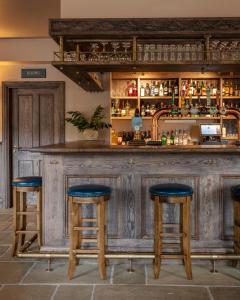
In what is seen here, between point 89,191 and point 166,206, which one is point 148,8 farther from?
point 89,191

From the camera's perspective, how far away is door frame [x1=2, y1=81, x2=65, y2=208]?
6.59 m

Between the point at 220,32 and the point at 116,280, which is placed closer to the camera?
the point at 116,280

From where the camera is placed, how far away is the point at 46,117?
6.70 meters

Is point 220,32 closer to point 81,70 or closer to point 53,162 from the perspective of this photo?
point 81,70

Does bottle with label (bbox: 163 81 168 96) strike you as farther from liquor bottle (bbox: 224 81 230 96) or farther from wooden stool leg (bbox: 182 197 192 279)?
wooden stool leg (bbox: 182 197 192 279)

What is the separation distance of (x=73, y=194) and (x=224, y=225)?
4.92ft

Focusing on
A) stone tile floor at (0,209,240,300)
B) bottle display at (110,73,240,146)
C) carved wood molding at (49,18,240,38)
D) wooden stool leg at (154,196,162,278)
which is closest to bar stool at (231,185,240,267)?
stone tile floor at (0,209,240,300)

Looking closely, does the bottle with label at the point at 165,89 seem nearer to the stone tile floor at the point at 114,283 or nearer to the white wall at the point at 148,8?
the white wall at the point at 148,8

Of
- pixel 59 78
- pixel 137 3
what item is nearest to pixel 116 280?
pixel 137 3

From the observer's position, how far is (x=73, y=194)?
3.21 m

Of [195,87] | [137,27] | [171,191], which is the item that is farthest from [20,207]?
[195,87]

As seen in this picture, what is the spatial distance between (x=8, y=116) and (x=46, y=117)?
65cm

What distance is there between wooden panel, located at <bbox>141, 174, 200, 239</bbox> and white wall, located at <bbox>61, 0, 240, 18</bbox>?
206 cm

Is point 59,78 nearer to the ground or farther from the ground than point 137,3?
nearer to the ground
